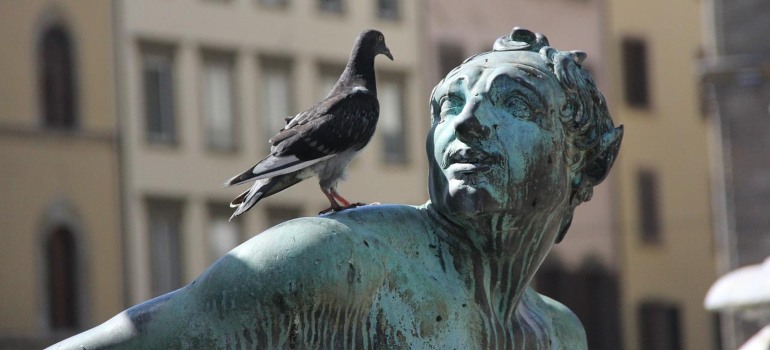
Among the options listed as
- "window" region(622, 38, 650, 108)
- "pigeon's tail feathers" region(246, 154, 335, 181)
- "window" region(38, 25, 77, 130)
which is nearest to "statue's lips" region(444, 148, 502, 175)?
"pigeon's tail feathers" region(246, 154, 335, 181)

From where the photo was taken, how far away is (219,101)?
38625 mm

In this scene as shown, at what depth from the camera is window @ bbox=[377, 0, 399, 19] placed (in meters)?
41.3

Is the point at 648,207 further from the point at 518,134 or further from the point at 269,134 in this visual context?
the point at 518,134

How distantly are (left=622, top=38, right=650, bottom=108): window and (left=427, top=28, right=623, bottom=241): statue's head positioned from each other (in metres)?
43.3

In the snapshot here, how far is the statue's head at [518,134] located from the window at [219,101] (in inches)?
1361

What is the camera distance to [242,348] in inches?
132

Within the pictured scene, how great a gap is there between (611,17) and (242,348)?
43.7 metres

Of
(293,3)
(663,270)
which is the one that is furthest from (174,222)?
(663,270)

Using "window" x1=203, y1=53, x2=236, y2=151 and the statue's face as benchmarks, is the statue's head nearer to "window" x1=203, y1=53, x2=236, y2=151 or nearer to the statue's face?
the statue's face

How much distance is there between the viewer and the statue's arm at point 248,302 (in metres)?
3.35

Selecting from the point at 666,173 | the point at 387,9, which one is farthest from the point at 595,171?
the point at 666,173

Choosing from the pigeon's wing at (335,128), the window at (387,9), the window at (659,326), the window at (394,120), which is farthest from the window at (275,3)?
the pigeon's wing at (335,128)

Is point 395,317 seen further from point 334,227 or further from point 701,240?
point 701,240

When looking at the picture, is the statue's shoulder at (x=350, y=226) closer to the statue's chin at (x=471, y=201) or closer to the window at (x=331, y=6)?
the statue's chin at (x=471, y=201)
